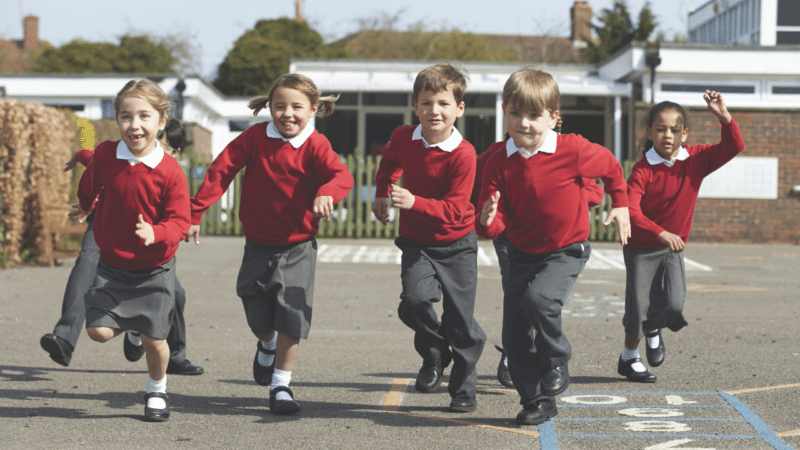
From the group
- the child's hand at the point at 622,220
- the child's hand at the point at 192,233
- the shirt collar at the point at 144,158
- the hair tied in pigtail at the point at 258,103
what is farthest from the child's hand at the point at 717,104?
the shirt collar at the point at 144,158

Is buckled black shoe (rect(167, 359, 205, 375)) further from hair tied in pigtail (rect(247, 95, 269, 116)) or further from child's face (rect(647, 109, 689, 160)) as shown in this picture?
child's face (rect(647, 109, 689, 160))

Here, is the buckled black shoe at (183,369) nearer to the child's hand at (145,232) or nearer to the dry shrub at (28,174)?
the child's hand at (145,232)

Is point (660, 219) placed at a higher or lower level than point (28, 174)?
lower

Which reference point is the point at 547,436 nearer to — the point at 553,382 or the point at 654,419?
the point at 553,382

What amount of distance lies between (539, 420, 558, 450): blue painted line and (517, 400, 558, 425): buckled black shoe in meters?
0.04

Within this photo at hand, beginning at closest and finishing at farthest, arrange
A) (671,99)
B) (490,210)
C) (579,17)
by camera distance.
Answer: (490,210) → (671,99) → (579,17)

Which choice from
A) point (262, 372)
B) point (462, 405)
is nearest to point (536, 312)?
point (462, 405)

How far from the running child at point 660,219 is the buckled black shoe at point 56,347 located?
11.4ft

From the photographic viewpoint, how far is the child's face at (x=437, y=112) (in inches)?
187

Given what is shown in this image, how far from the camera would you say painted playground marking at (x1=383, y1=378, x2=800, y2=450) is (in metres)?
4.14

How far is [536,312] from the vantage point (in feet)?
14.5

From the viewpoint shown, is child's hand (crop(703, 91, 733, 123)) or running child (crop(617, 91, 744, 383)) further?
running child (crop(617, 91, 744, 383))

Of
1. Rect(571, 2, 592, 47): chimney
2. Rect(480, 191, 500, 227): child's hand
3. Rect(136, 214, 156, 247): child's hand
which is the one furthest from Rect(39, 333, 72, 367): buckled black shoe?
Rect(571, 2, 592, 47): chimney

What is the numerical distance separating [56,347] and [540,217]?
9.70ft
